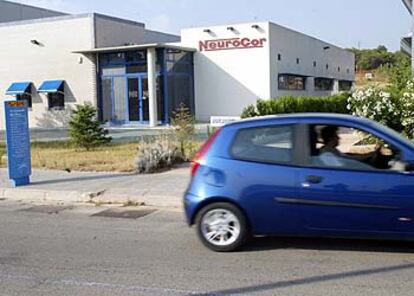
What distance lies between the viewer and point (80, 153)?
16.7 meters

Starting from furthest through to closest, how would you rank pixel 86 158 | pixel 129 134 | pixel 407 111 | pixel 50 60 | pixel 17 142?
pixel 50 60
pixel 129 134
pixel 86 158
pixel 407 111
pixel 17 142

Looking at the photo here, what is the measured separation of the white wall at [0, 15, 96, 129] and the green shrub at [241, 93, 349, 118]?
1138 cm

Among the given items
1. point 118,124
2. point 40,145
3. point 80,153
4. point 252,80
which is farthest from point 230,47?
point 80,153

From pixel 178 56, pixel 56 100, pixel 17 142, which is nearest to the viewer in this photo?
pixel 17 142

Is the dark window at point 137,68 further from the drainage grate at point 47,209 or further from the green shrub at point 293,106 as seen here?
the drainage grate at point 47,209

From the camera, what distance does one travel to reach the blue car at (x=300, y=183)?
19.2 feet

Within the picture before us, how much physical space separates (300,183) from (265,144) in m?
0.62

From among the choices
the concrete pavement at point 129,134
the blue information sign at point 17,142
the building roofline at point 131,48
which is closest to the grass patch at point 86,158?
the blue information sign at point 17,142

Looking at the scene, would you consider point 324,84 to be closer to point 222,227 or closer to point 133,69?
point 133,69

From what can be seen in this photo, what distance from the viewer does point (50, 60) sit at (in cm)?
3188

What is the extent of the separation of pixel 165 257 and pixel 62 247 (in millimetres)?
1461

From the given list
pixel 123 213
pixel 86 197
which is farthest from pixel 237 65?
pixel 123 213

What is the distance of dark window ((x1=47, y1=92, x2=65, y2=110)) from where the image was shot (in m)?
32.0

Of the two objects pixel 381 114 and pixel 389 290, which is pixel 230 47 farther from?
pixel 389 290
